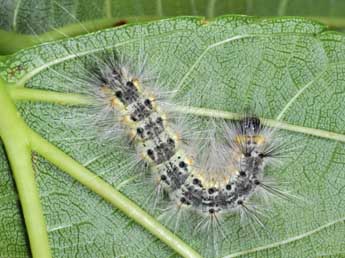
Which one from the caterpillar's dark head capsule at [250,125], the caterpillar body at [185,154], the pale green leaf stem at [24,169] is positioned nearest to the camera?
the pale green leaf stem at [24,169]

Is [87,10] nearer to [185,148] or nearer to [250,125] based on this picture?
[185,148]

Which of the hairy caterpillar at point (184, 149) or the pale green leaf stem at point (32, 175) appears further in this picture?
the hairy caterpillar at point (184, 149)

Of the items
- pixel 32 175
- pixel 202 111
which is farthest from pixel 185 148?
pixel 32 175

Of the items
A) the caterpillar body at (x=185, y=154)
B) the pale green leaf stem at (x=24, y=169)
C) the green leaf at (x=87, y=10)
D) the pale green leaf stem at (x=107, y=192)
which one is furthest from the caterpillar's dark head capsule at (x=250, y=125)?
the pale green leaf stem at (x=24, y=169)

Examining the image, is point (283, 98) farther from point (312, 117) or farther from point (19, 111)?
point (19, 111)

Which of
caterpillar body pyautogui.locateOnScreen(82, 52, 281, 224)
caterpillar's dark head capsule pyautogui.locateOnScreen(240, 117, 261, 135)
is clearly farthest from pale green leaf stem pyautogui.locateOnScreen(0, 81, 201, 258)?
caterpillar's dark head capsule pyautogui.locateOnScreen(240, 117, 261, 135)

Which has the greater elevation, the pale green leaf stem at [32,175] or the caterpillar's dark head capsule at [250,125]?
the caterpillar's dark head capsule at [250,125]

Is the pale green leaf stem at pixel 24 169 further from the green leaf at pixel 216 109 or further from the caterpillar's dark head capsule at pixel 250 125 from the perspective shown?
the caterpillar's dark head capsule at pixel 250 125

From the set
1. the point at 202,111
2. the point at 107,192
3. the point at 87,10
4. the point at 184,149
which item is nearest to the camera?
the point at 107,192
